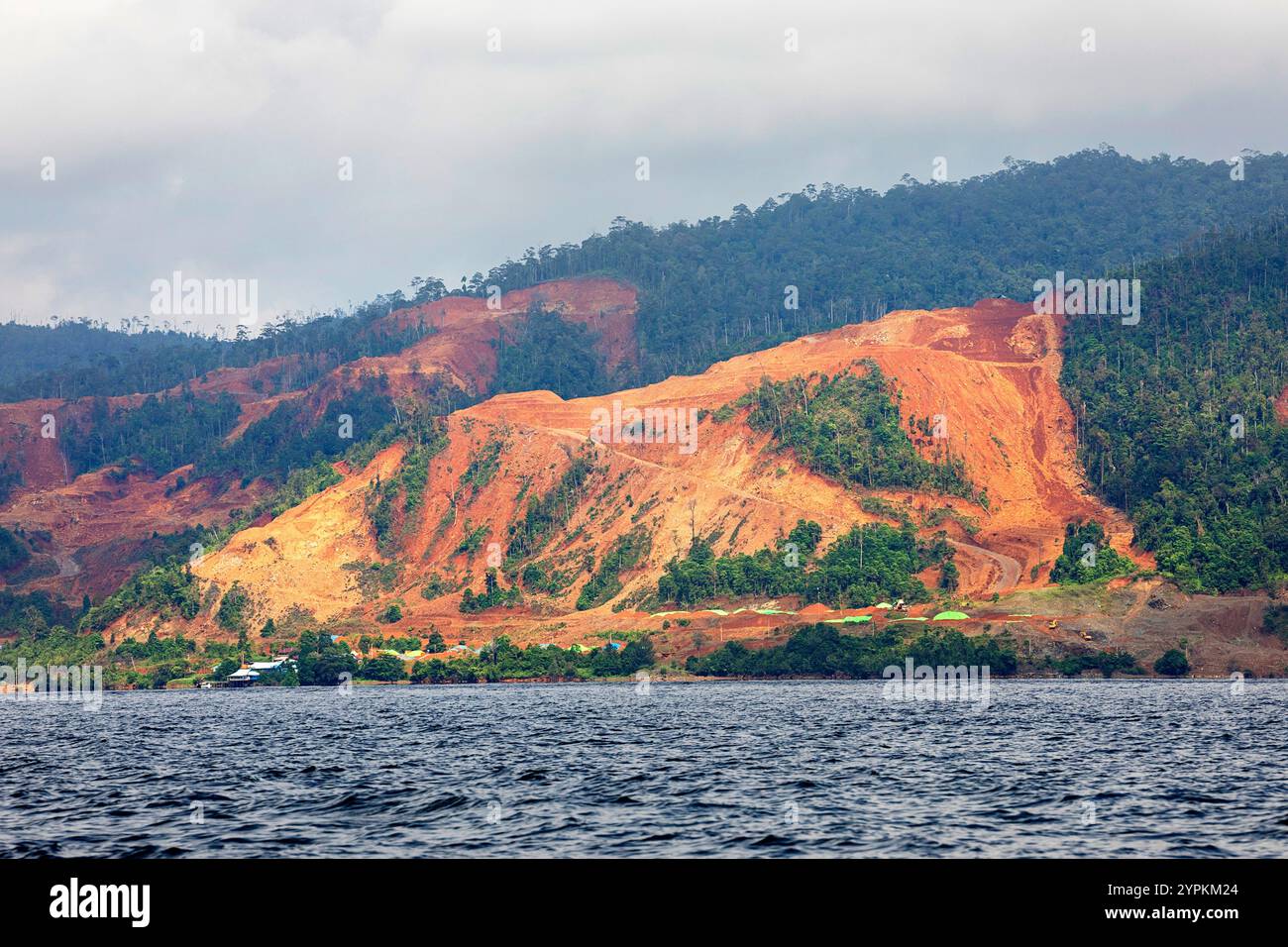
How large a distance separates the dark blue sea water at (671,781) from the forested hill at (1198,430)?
160 ft

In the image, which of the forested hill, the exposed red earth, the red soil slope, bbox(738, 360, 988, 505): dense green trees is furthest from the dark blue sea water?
bbox(738, 360, 988, 505): dense green trees

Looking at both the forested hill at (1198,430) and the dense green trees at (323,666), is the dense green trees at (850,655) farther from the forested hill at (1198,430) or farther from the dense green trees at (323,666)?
the dense green trees at (323,666)

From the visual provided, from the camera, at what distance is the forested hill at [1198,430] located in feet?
456

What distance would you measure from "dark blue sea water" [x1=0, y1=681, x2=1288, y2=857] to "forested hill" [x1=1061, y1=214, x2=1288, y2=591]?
4862cm

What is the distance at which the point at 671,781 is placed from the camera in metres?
50.9

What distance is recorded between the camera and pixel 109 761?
63.2m

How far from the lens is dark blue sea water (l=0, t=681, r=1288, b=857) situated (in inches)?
1481

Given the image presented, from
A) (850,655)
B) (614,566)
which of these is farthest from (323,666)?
(850,655)

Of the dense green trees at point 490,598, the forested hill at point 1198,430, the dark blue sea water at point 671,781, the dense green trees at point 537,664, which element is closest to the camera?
the dark blue sea water at point 671,781

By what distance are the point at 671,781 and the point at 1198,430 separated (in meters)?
130

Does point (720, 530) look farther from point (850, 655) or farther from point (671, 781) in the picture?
point (671, 781)

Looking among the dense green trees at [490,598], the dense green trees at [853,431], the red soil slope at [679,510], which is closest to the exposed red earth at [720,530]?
the red soil slope at [679,510]

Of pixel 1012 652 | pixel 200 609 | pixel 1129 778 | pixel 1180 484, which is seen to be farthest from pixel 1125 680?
pixel 200 609
